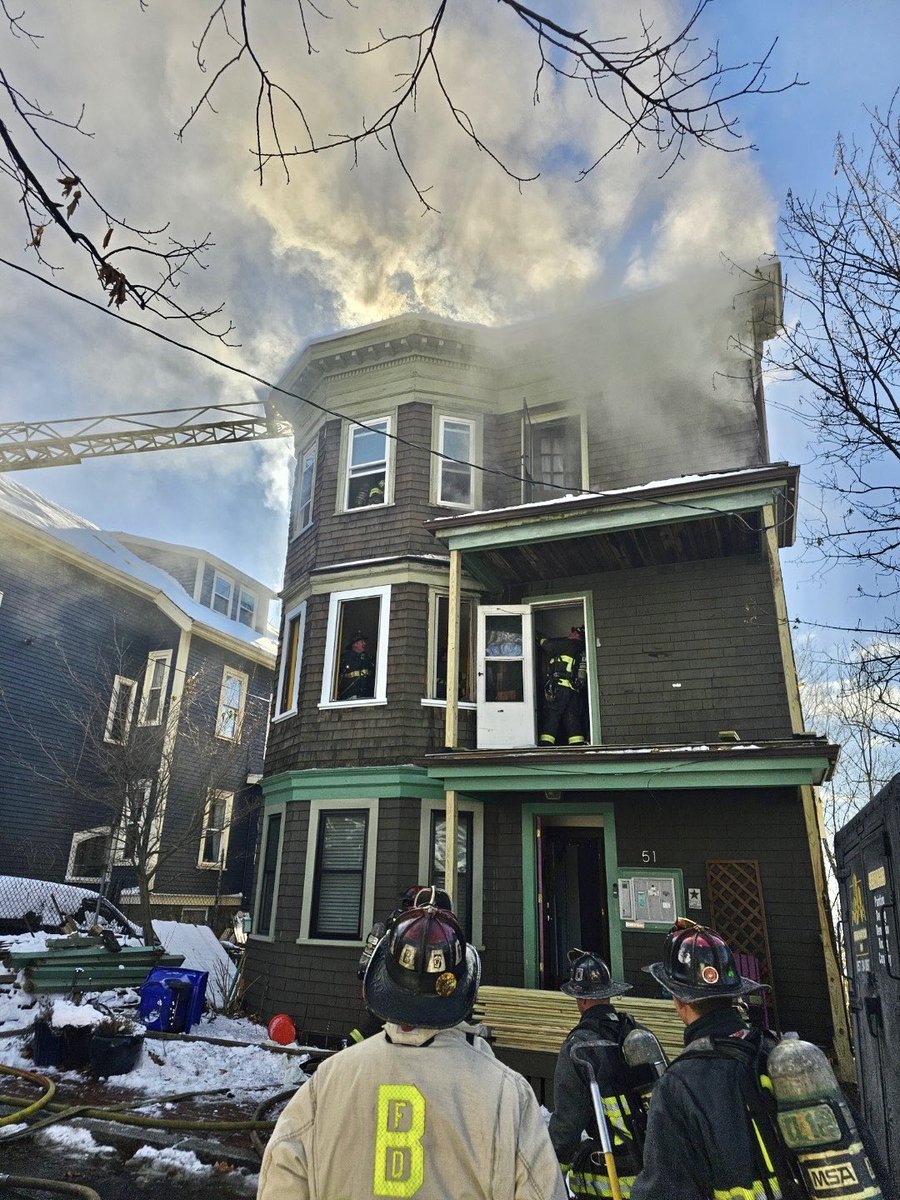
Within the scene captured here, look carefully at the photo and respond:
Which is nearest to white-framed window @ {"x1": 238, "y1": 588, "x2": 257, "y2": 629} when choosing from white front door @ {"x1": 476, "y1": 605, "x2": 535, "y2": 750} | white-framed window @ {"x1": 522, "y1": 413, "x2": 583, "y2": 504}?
white-framed window @ {"x1": 522, "y1": 413, "x2": 583, "y2": 504}

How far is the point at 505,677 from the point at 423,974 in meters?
9.72

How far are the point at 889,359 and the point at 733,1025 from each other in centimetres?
554

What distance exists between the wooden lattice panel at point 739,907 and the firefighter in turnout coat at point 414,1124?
8460 millimetres

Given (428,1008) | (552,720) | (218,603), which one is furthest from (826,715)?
(428,1008)

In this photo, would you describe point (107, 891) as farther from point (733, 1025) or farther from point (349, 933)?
point (733, 1025)

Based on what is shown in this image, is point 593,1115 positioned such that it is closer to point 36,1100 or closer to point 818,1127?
point 818,1127

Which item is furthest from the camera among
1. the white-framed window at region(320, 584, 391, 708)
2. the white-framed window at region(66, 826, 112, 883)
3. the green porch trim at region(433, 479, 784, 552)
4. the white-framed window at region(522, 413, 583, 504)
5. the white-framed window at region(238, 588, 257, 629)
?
the white-framed window at region(238, 588, 257, 629)

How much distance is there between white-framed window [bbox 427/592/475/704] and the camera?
39.8 ft

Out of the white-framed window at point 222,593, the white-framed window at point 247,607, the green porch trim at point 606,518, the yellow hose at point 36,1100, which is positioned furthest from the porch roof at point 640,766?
the white-framed window at point 247,607

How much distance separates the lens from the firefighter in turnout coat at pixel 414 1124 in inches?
69.4

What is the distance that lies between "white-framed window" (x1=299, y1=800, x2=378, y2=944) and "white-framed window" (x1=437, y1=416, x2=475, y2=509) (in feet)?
18.0

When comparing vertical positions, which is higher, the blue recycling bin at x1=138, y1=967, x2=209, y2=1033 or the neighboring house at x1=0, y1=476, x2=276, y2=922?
the neighboring house at x1=0, y1=476, x2=276, y2=922

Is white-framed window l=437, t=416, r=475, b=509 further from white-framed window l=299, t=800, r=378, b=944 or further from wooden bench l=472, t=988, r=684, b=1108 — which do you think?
wooden bench l=472, t=988, r=684, b=1108

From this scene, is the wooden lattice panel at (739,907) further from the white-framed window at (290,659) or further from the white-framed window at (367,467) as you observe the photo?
the white-framed window at (367,467)
